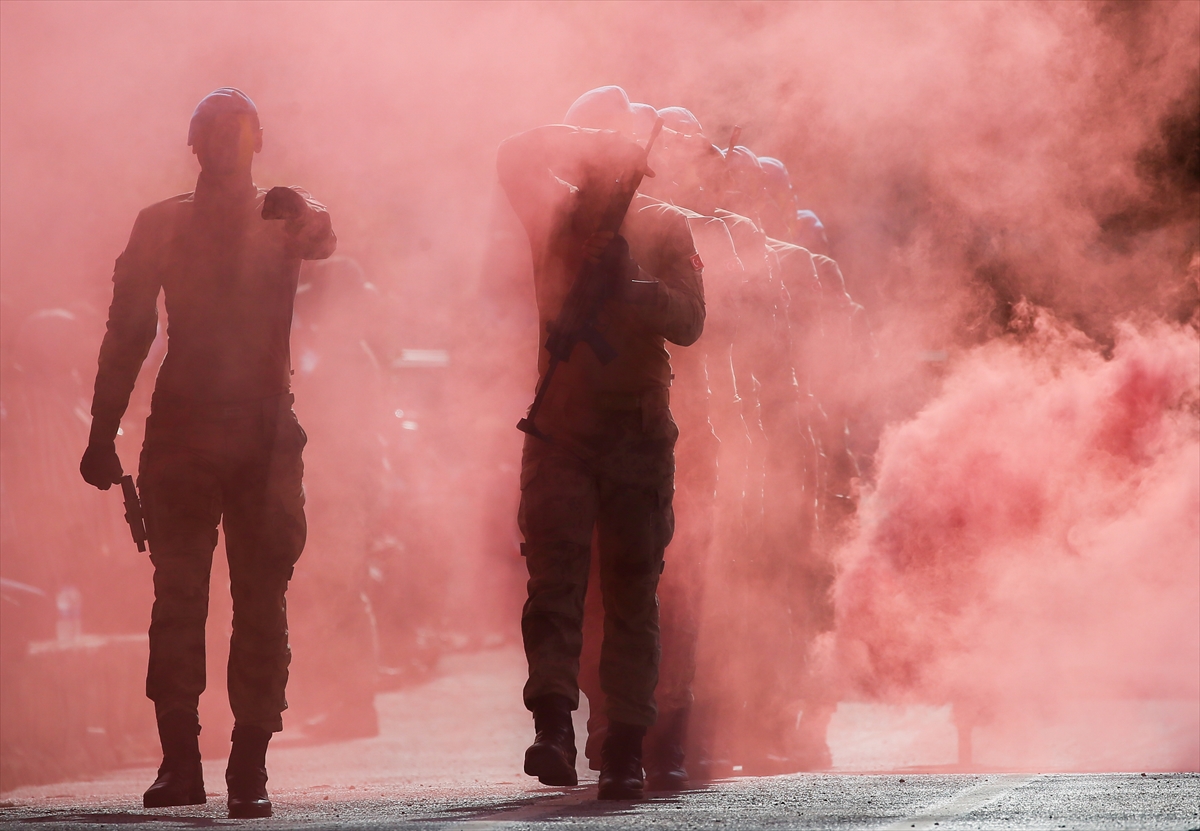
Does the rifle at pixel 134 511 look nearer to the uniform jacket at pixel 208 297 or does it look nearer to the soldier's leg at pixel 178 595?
the soldier's leg at pixel 178 595

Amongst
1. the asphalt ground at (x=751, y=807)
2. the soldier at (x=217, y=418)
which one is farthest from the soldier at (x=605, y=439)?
the soldier at (x=217, y=418)

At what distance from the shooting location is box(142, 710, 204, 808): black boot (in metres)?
3.58

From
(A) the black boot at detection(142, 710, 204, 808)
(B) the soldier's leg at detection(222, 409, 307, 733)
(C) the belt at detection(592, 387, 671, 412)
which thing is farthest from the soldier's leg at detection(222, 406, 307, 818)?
(C) the belt at detection(592, 387, 671, 412)

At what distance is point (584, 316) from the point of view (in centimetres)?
371

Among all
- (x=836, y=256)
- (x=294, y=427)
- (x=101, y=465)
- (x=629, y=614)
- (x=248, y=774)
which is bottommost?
(x=248, y=774)

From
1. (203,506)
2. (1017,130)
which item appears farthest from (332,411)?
(203,506)

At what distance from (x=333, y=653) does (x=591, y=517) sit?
448cm

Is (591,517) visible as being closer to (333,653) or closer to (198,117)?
(198,117)

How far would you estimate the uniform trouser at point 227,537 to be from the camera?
3.67 metres

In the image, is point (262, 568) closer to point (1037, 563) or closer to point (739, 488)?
point (739, 488)

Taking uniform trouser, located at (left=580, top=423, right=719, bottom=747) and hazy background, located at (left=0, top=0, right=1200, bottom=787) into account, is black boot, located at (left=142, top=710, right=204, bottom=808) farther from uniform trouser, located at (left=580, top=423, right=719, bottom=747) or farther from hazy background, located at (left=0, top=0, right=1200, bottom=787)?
hazy background, located at (left=0, top=0, right=1200, bottom=787)

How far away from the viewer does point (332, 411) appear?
843 cm

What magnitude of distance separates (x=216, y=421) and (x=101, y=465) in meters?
0.32

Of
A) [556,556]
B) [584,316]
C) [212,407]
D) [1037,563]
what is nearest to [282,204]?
[212,407]
